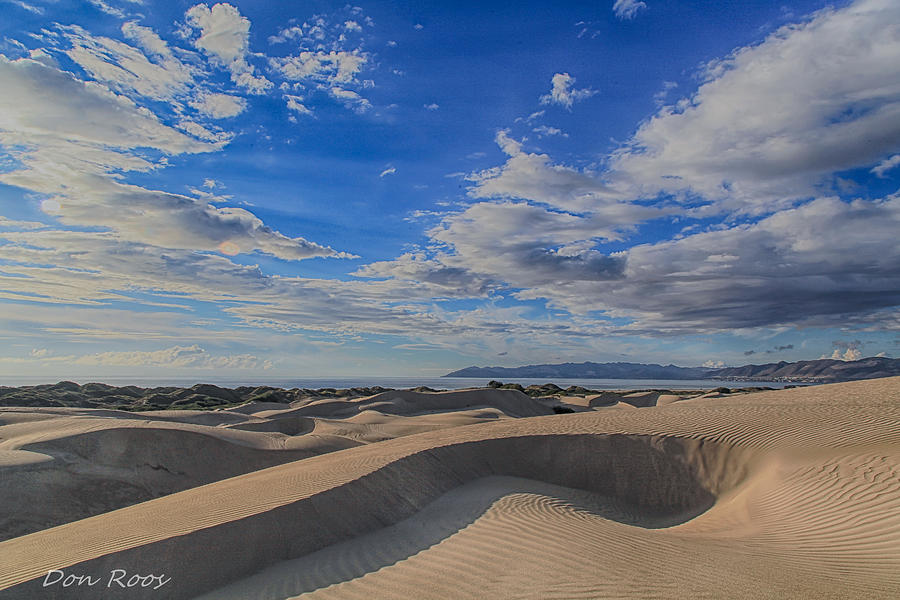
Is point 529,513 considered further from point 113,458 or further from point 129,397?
point 129,397

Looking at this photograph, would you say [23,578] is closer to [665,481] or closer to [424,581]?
[424,581]

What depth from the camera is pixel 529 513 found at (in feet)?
26.4

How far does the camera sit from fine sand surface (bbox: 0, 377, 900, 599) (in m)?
5.59

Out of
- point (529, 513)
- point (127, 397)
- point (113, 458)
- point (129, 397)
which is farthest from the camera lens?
point (129, 397)

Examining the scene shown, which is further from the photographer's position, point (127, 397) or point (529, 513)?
point (127, 397)

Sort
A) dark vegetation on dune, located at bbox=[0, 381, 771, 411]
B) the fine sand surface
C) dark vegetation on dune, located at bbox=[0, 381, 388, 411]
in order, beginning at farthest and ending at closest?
dark vegetation on dune, located at bbox=[0, 381, 388, 411] < dark vegetation on dune, located at bbox=[0, 381, 771, 411] < the fine sand surface

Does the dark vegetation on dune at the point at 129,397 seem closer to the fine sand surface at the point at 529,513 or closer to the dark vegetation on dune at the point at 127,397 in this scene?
the dark vegetation on dune at the point at 127,397

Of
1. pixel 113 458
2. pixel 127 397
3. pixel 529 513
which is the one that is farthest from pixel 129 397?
pixel 529 513

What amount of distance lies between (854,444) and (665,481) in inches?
140

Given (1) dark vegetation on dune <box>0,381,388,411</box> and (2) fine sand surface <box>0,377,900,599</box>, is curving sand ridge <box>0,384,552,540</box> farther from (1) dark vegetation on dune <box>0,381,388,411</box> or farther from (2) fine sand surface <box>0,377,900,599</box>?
(1) dark vegetation on dune <box>0,381,388,411</box>

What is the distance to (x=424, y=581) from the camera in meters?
5.62

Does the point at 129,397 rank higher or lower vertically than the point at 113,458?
higher

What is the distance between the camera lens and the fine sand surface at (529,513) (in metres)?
5.59

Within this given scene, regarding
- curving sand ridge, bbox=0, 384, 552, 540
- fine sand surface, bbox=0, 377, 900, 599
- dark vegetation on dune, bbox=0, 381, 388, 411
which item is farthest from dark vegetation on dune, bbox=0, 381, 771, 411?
fine sand surface, bbox=0, 377, 900, 599
